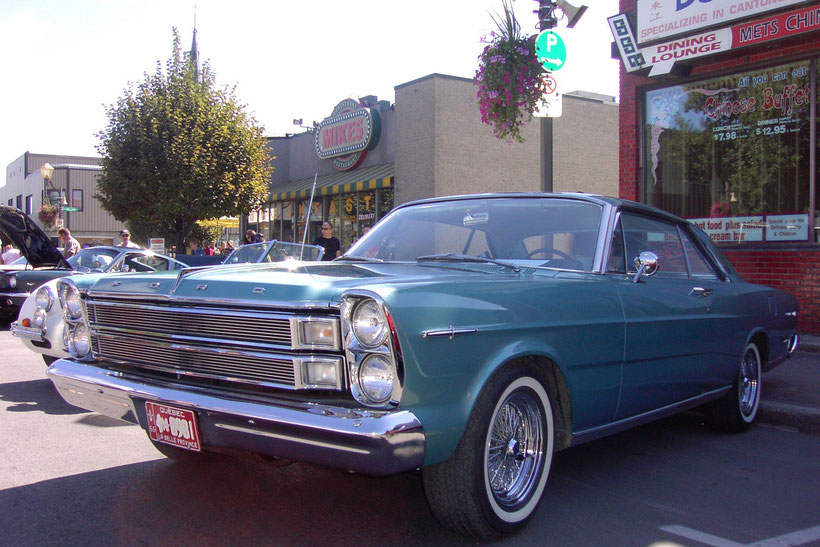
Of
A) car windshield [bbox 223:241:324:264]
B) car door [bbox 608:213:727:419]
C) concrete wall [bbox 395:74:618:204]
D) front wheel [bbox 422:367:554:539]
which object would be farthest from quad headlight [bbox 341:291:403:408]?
concrete wall [bbox 395:74:618:204]

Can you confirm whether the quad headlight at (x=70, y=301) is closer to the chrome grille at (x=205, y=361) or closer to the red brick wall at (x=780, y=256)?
the chrome grille at (x=205, y=361)

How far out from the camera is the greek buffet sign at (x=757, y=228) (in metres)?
8.45

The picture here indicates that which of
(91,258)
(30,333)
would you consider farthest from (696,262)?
(91,258)

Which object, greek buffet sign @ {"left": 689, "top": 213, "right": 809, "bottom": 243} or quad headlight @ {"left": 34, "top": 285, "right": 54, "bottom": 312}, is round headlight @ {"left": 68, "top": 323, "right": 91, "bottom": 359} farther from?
greek buffet sign @ {"left": 689, "top": 213, "right": 809, "bottom": 243}

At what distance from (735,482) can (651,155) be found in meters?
6.87

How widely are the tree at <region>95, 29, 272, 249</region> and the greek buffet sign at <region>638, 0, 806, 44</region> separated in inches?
472

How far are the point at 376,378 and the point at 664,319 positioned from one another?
2062mm

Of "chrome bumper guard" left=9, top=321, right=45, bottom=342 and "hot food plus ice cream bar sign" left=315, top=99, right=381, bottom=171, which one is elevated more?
"hot food plus ice cream bar sign" left=315, top=99, right=381, bottom=171

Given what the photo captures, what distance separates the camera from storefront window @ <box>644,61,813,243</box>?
335 inches

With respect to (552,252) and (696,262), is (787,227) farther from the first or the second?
(552,252)

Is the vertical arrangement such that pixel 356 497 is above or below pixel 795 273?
below

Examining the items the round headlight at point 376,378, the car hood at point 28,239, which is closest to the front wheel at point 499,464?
the round headlight at point 376,378

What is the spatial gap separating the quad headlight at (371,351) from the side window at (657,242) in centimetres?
195

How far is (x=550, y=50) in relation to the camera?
324 inches
